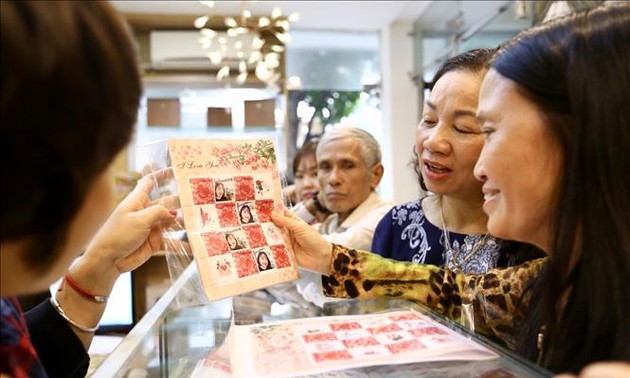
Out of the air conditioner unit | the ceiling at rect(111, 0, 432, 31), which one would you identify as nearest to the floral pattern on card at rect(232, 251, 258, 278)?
the ceiling at rect(111, 0, 432, 31)

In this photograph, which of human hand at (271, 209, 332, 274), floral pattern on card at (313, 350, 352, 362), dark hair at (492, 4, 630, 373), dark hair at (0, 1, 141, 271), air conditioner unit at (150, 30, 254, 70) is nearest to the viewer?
dark hair at (0, 1, 141, 271)

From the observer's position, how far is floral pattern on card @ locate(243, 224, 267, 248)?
907 millimetres

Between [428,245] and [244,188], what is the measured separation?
49 centimetres

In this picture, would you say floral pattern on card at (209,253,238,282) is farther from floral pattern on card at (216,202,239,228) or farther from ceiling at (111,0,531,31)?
ceiling at (111,0,531,31)

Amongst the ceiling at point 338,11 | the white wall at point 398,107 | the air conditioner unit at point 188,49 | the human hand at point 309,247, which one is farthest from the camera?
the white wall at point 398,107

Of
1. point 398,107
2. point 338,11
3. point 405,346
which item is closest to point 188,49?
point 338,11

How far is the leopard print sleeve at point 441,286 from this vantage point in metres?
0.85

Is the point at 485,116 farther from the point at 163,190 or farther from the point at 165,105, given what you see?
the point at 165,105

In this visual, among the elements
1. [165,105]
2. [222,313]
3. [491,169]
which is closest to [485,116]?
[491,169]

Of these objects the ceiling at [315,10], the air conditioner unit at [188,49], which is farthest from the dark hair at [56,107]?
the air conditioner unit at [188,49]

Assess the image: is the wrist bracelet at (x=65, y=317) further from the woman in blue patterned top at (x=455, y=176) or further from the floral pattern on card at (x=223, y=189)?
the woman in blue patterned top at (x=455, y=176)

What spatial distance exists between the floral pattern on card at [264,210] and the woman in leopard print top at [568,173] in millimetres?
404

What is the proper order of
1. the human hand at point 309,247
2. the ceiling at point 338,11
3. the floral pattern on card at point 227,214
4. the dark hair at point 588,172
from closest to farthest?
the dark hair at point 588,172, the floral pattern on card at point 227,214, the human hand at point 309,247, the ceiling at point 338,11

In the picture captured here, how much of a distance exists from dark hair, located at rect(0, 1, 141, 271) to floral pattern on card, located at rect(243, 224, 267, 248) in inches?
20.2
